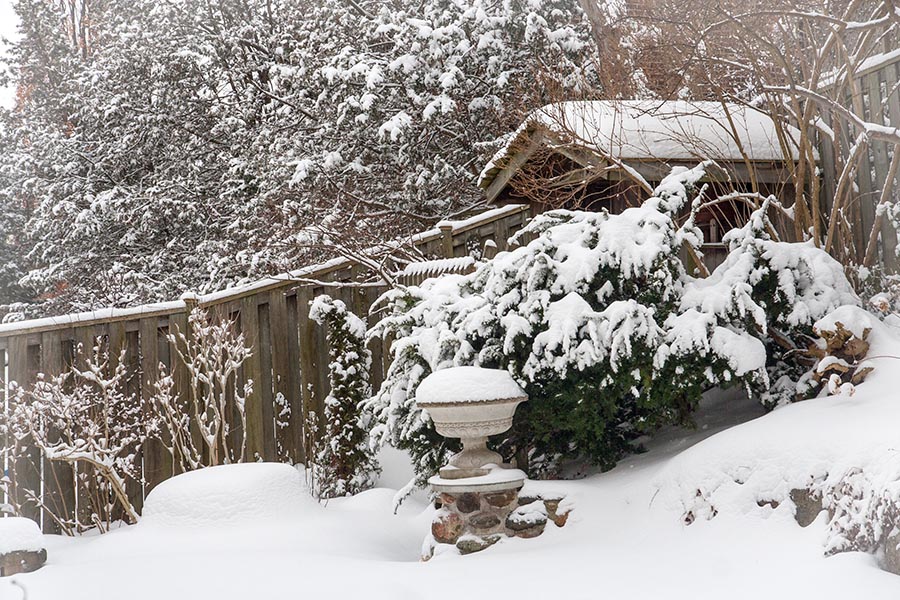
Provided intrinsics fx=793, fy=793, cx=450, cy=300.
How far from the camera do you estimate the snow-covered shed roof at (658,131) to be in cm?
540

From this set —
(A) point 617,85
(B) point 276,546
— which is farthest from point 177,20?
(B) point 276,546

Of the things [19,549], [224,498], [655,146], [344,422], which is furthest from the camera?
[344,422]

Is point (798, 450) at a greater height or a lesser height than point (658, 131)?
lesser

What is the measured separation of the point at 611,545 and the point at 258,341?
3.37 metres

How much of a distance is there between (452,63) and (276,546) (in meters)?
5.79

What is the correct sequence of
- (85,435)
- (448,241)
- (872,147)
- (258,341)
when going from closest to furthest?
(872,147), (85,435), (258,341), (448,241)

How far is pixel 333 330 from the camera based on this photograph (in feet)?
19.4

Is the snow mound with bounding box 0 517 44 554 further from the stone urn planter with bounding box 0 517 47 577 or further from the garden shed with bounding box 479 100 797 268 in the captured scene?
the garden shed with bounding box 479 100 797 268

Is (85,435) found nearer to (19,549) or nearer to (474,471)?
(19,549)

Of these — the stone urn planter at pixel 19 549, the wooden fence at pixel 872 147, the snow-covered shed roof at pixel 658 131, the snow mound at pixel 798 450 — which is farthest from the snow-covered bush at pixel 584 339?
the stone urn planter at pixel 19 549

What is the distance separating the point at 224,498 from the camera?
15.0 ft

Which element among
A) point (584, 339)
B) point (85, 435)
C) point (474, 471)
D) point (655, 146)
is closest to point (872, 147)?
point (655, 146)

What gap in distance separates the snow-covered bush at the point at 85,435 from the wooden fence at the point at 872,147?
493cm

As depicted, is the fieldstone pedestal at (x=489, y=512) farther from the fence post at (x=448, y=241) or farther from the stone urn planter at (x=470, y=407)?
the fence post at (x=448, y=241)
